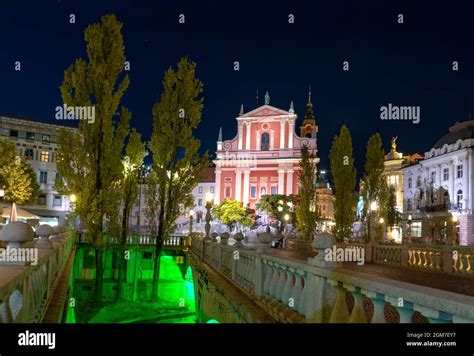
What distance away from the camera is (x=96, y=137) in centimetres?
2009

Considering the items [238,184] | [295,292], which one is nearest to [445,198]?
[238,184]

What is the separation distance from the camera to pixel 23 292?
5723 millimetres

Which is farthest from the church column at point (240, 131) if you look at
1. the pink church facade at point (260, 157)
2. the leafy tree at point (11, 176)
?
the leafy tree at point (11, 176)

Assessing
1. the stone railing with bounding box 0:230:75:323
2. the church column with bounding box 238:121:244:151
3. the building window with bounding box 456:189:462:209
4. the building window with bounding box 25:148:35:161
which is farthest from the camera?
the church column with bounding box 238:121:244:151

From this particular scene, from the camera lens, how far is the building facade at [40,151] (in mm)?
55938

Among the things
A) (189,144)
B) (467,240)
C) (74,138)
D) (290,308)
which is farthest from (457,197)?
(290,308)

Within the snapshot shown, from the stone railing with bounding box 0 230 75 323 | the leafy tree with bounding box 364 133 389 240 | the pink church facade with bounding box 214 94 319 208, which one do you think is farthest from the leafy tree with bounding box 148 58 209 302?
the pink church facade with bounding box 214 94 319 208

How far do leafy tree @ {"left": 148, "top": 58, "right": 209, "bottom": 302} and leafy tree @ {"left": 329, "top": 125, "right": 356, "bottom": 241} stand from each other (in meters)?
13.3

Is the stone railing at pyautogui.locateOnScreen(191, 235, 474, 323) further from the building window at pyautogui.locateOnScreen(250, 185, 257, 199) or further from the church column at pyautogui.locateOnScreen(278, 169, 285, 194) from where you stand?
the building window at pyautogui.locateOnScreen(250, 185, 257, 199)

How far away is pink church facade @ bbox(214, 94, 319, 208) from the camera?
72500 millimetres

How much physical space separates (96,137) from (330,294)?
633 inches

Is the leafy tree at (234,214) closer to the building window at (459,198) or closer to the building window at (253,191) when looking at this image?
the building window at (253,191)

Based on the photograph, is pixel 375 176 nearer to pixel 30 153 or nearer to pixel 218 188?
pixel 30 153

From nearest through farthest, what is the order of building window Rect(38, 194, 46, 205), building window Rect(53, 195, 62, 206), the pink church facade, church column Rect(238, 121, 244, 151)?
building window Rect(38, 194, 46, 205) < building window Rect(53, 195, 62, 206) < the pink church facade < church column Rect(238, 121, 244, 151)
